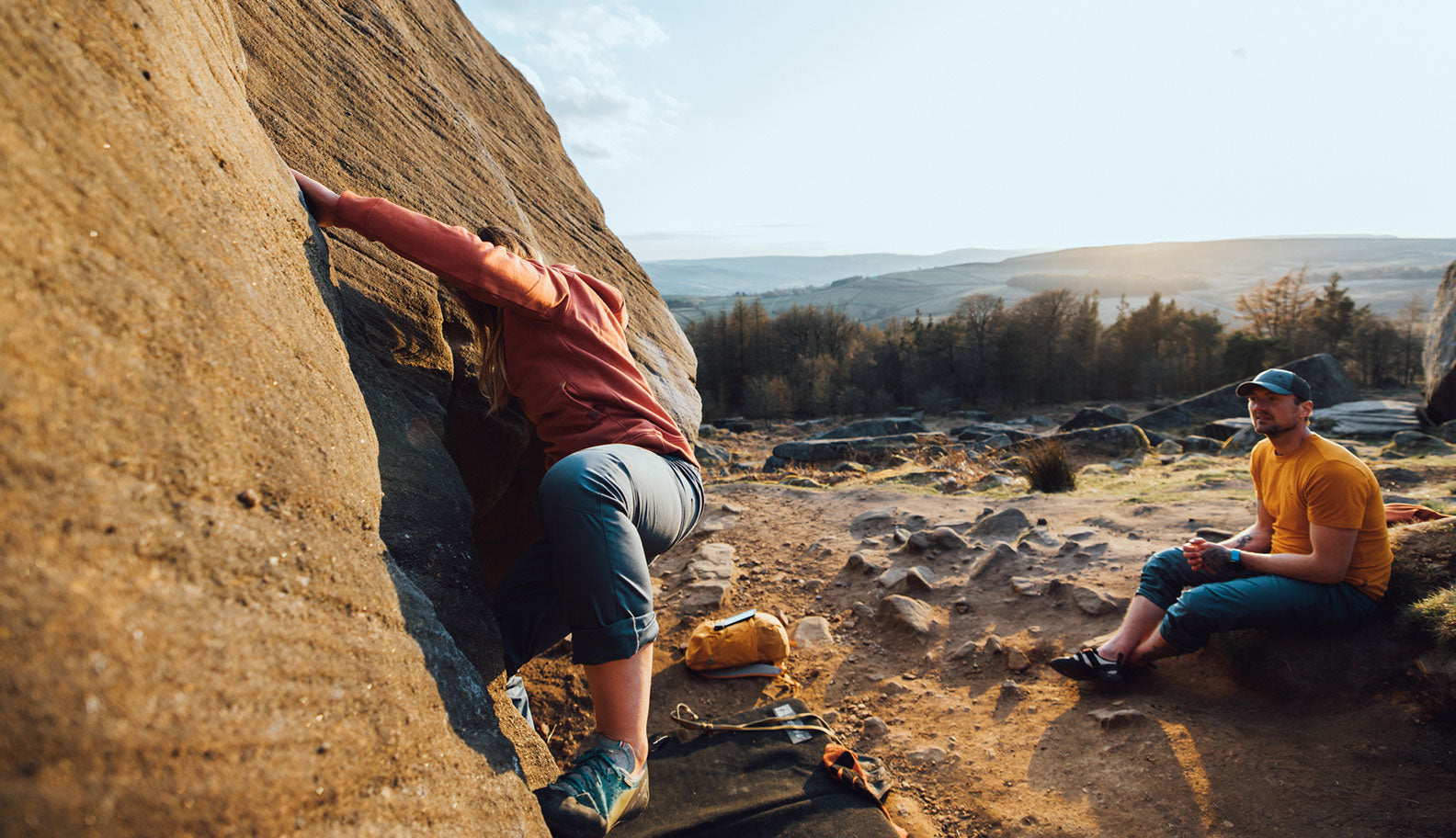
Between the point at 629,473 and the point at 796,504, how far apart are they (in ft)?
18.8

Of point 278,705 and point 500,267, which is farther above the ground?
point 500,267

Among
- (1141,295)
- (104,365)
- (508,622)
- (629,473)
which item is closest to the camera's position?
(104,365)

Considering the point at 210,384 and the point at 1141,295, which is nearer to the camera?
the point at 210,384

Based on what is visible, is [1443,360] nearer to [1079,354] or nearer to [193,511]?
[1079,354]

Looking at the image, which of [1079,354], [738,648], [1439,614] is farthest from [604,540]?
[1079,354]

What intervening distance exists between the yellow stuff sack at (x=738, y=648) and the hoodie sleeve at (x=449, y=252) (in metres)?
2.35

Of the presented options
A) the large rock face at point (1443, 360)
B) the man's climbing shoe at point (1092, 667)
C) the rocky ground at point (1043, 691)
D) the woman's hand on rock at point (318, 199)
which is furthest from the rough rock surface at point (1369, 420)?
the woman's hand on rock at point (318, 199)

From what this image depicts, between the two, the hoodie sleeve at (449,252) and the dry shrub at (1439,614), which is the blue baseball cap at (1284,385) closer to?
the dry shrub at (1439,614)

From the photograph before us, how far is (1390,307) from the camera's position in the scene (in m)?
81.4

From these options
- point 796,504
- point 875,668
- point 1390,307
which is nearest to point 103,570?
point 875,668

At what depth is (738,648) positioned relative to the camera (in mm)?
3797

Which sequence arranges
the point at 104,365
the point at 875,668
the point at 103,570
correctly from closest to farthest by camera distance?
the point at 103,570
the point at 104,365
the point at 875,668

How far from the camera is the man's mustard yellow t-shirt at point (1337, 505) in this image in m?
2.86

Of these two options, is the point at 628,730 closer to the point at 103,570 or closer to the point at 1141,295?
the point at 103,570
